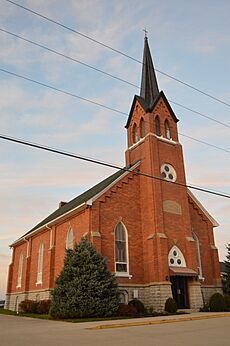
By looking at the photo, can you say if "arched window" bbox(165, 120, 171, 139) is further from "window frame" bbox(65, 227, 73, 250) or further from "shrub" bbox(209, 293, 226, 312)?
"shrub" bbox(209, 293, 226, 312)

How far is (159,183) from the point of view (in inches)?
1120

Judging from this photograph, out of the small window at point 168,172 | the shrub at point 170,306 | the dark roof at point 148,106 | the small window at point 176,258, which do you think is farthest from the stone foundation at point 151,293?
the dark roof at point 148,106

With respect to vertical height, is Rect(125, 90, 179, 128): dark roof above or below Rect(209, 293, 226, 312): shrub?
above

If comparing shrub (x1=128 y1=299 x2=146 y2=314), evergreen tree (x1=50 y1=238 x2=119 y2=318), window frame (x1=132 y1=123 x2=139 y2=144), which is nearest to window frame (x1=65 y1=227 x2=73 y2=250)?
evergreen tree (x1=50 y1=238 x2=119 y2=318)

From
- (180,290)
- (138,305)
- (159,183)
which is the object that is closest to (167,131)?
(159,183)

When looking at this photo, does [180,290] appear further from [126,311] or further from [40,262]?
[40,262]

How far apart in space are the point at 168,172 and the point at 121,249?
8073mm

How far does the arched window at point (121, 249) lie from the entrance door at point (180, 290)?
3911 mm

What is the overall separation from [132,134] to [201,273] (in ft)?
45.7

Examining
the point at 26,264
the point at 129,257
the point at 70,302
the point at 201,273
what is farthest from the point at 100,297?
the point at 26,264

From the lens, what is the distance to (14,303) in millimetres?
38688

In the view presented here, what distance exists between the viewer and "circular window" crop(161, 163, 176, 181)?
97.8 feet

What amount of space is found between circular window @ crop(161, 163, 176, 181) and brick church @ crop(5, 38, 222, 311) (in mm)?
44

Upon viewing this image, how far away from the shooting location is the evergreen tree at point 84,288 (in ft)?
65.9
